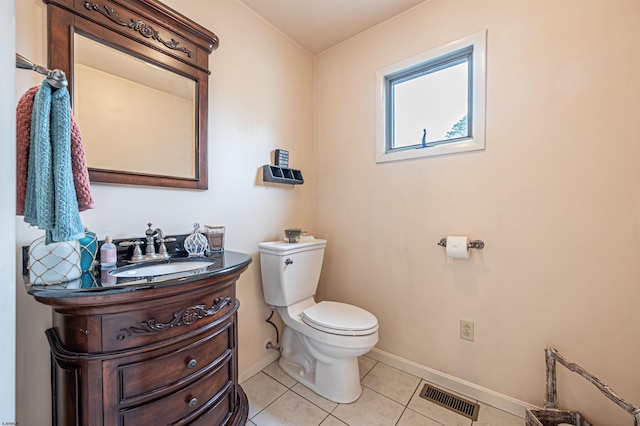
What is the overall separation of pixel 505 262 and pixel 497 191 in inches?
Result: 15.5

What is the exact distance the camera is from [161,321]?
33.1 inches

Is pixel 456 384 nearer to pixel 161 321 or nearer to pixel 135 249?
pixel 161 321

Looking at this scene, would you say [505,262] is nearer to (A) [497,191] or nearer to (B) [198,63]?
(A) [497,191]

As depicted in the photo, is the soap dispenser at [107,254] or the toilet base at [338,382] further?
the toilet base at [338,382]

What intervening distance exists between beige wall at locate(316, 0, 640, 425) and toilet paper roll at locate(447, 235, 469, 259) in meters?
0.08

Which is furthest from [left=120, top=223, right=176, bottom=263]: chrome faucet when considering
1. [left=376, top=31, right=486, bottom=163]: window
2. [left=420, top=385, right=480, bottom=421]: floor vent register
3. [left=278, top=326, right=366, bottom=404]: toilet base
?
[left=420, top=385, right=480, bottom=421]: floor vent register

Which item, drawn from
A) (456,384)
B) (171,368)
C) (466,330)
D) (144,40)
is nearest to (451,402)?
(456,384)

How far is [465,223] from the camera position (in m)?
1.52

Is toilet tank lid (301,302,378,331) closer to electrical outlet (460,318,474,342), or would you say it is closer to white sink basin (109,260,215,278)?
electrical outlet (460,318,474,342)

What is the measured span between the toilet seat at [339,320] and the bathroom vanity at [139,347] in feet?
1.96

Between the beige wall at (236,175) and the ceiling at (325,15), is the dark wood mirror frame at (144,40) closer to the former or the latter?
the beige wall at (236,175)

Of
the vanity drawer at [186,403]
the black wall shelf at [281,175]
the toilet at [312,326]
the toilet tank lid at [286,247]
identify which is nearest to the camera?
the vanity drawer at [186,403]

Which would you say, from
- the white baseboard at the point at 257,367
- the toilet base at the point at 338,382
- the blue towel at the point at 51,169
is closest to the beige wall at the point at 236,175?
the white baseboard at the point at 257,367

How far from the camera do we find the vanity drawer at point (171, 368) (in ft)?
2.60
